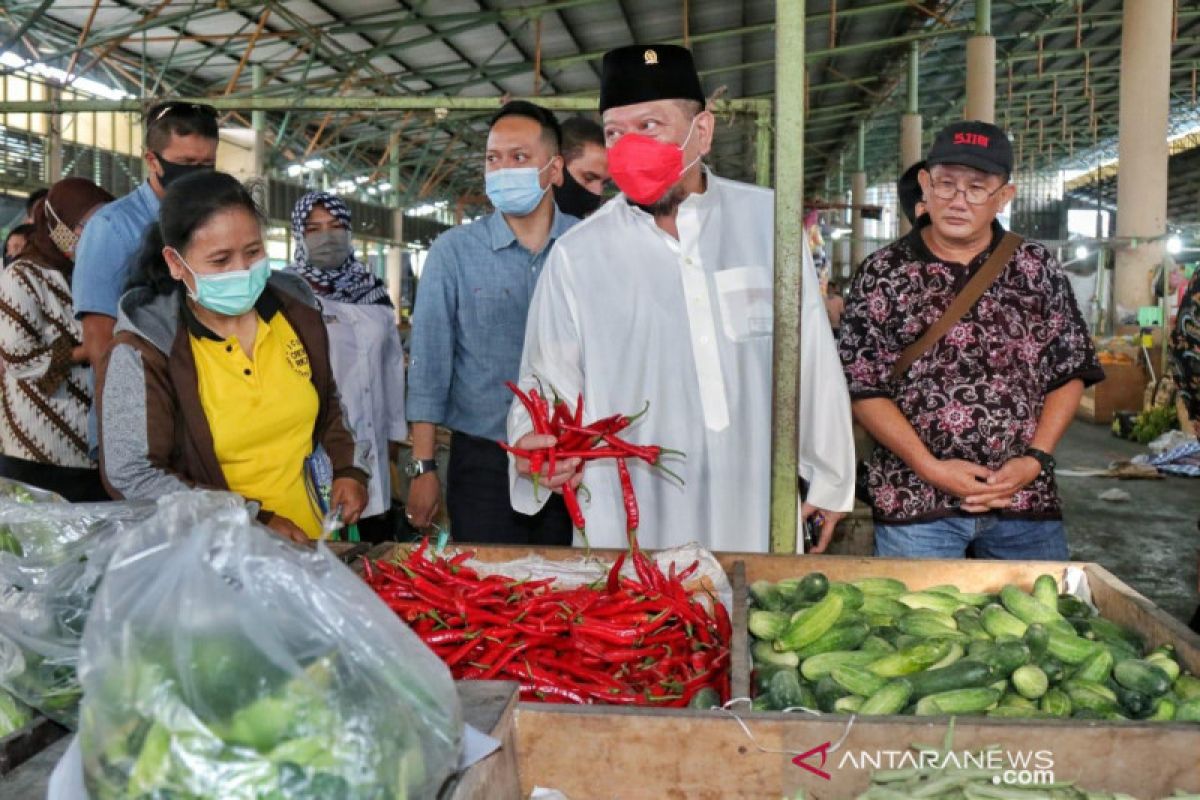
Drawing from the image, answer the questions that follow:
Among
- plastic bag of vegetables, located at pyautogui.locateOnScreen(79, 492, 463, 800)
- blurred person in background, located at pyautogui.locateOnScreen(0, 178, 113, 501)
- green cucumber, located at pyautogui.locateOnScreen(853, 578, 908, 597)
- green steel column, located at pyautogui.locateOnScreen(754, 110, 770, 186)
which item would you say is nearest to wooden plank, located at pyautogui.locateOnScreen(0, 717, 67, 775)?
plastic bag of vegetables, located at pyautogui.locateOnScreen(79, 492, 463, 800)

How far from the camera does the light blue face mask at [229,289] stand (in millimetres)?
2895

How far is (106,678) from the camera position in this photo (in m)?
1.32

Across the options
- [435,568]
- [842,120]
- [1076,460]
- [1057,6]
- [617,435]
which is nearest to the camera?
[435,568]

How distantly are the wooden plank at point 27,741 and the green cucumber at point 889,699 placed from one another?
1.42m

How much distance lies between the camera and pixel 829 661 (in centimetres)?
229

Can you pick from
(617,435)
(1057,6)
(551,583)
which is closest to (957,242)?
(617,435)

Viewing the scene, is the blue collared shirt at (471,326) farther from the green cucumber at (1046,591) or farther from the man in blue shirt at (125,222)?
the green cucumber at (1046,591)

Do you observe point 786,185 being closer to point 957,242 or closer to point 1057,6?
point 957,242

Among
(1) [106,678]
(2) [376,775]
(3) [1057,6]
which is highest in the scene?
(3) [1057,6]

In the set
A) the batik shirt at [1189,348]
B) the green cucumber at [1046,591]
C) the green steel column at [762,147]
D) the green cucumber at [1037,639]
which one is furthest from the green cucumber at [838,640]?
the green steel column at [762,147]

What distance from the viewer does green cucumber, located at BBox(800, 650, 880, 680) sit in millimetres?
2287

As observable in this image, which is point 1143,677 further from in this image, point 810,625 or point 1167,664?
point 810,625

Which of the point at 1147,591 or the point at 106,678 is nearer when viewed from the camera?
the point at 106,678

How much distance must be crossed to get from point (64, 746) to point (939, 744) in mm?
1398
